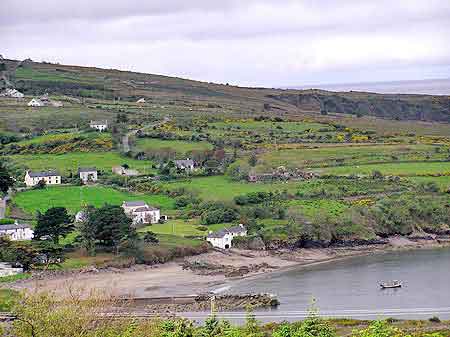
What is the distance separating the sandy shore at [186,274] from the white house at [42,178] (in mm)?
24128

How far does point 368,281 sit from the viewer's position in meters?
54.1

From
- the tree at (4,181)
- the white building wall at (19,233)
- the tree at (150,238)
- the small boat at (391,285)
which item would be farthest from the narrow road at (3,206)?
the small boat at (391,285)

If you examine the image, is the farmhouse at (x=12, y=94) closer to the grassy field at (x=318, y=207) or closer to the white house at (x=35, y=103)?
the white house at (x=35, y=103)

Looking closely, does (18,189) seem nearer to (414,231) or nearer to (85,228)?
(85,228)

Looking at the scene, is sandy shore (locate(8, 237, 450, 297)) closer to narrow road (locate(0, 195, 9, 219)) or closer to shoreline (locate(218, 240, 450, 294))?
shoreline (locate(218, 240, 450, 294))

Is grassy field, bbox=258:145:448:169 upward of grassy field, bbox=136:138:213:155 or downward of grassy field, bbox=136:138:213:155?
downward

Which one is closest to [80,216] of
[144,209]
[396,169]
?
[144,209]

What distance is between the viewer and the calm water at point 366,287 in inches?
1830

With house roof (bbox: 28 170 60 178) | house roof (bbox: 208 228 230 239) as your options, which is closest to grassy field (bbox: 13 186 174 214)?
house roof (bbox: 28 170 60 178)

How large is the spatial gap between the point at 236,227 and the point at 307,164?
23.6 metres

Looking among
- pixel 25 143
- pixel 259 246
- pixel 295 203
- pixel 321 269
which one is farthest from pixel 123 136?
pixel 321 269

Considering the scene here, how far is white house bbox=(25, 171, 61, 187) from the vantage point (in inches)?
3103

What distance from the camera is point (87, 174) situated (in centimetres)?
8044

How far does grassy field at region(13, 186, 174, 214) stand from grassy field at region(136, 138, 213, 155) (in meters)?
14.6
